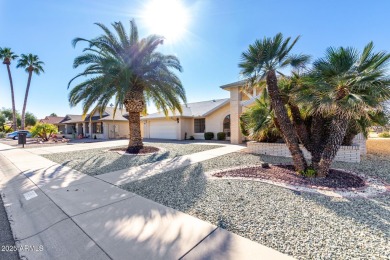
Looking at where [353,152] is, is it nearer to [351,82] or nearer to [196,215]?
[351,82]

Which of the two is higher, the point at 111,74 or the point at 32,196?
the point at 111,74

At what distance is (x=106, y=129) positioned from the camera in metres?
27.6

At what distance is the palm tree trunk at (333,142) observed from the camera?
5.83 meters

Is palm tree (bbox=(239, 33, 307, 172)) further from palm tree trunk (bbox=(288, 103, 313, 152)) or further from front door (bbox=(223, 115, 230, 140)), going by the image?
front door (bbox=(223, 115, 230, 140))

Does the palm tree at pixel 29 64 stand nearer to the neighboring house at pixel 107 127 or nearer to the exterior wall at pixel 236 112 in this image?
the neighboring house at pixel 107 127

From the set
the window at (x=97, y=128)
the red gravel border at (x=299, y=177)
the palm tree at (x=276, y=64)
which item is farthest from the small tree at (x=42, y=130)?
the palm tree at (x=276, y=64)

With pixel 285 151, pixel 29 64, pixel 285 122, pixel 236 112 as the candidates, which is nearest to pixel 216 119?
pixel 236 112

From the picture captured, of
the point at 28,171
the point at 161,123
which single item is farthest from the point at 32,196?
the point at 161,123

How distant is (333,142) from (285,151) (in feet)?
15.3

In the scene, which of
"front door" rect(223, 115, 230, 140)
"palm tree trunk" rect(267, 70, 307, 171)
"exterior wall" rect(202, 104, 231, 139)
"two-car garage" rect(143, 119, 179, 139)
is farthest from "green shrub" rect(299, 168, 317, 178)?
"two-car garage" rect(143, 119, 179, 139)

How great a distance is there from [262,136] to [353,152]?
437cm

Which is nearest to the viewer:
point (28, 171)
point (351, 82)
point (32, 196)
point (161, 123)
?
point (32, 196)

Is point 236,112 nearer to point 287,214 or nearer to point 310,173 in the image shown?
point 310,173

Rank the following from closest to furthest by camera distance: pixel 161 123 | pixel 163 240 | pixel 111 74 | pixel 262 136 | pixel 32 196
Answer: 1. pixel 163 240
2. pixel 32 196
3. pixel 111 74
4. pixel 262 136
5. pixel 161 123
